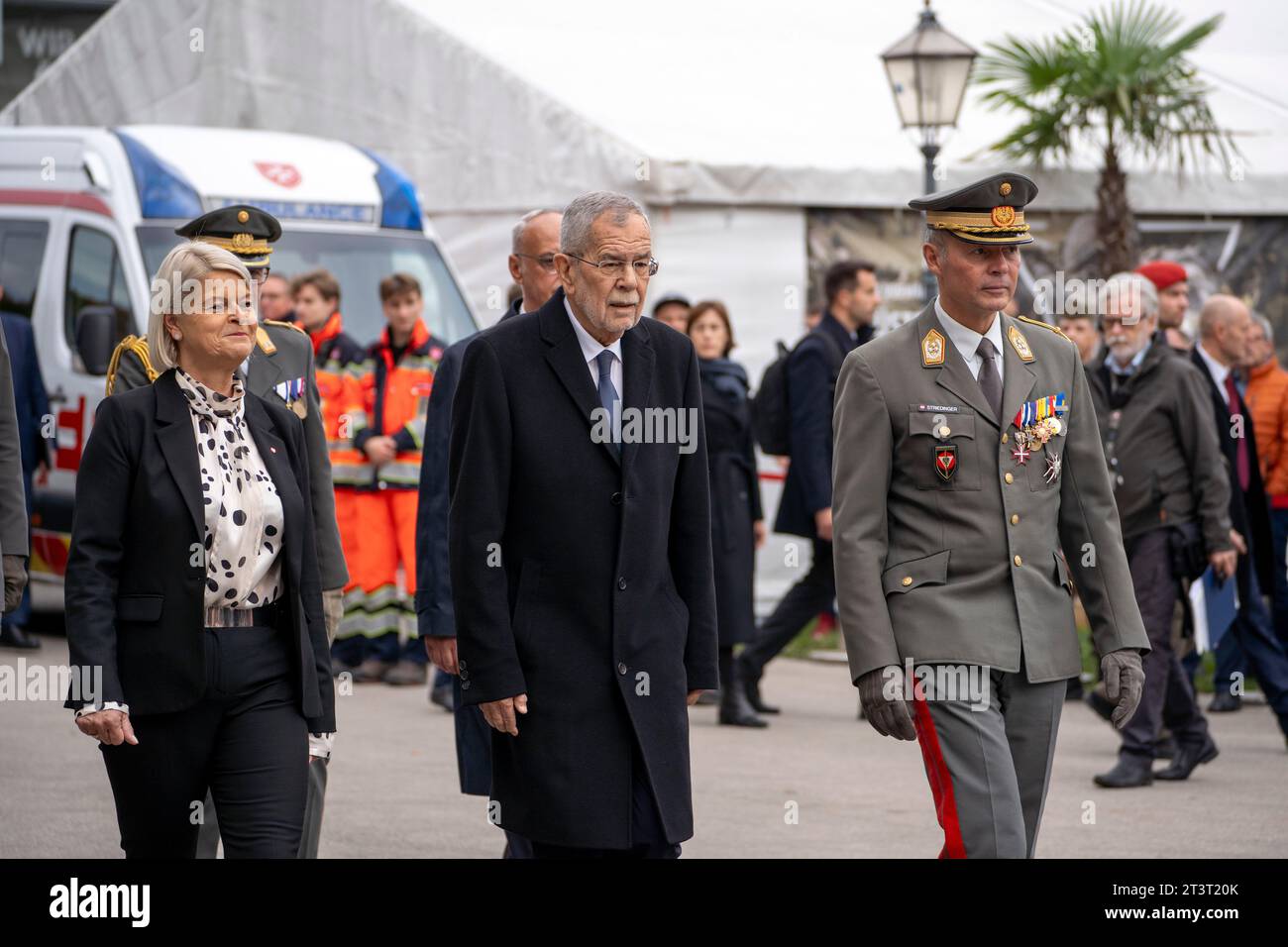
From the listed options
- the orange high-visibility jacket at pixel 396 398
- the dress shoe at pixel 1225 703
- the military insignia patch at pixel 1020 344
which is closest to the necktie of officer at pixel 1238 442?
the dress shoe at pixel 1225 703

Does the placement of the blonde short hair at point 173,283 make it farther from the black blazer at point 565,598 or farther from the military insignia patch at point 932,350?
the military insignia patch at point 932,350

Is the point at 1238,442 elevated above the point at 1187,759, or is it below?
above

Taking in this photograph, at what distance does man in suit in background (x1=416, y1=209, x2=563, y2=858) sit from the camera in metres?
6.09

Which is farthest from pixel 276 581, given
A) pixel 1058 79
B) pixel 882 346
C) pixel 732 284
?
pixel 1058 79

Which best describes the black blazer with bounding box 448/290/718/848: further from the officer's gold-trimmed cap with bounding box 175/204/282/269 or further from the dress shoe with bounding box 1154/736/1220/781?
the dress shoe with bounding box 1154/736/1220/781

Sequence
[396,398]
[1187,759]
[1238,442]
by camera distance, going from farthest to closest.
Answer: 1. [396,398]
2. [1238,442]
3. [1187,759]

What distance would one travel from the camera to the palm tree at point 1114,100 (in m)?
16.2

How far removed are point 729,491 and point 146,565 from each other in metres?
6.42

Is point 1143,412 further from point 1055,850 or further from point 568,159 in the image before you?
point 568,159

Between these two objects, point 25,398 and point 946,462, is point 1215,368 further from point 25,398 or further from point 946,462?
point 25,398

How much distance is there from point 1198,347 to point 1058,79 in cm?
694

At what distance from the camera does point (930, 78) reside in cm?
1367

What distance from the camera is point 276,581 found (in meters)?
5.17

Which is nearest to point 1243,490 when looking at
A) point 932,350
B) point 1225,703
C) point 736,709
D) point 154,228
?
point 1225,703
